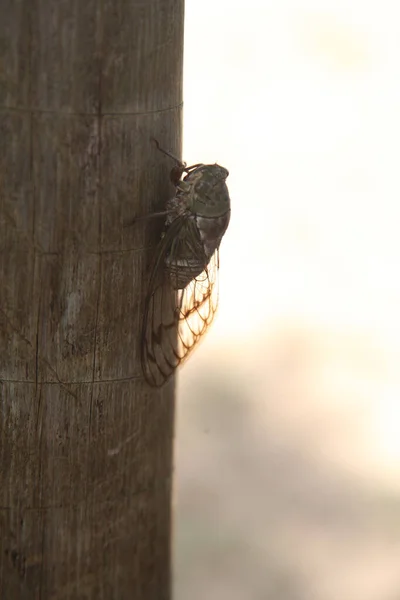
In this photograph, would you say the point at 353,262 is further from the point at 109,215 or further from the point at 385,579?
the point at 109,215

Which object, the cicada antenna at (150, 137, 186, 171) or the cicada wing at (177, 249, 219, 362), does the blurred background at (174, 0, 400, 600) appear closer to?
the cicada wing at (177, 249, 219, 362)

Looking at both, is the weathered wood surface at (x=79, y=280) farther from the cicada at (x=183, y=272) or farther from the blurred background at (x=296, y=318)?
the blurred background at (x=296, y=318)

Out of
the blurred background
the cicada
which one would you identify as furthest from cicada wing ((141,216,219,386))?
the blurred background

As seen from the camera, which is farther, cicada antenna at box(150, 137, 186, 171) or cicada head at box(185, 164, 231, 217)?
cicada head at box(185, 164, 231, 217)

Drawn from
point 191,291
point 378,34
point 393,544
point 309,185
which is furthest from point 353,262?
point 191,291

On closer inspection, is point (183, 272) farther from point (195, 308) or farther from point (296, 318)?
point (296, 318)

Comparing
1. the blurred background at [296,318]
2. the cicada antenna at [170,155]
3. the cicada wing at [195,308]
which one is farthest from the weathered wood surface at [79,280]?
the blurred background at [296,318]
